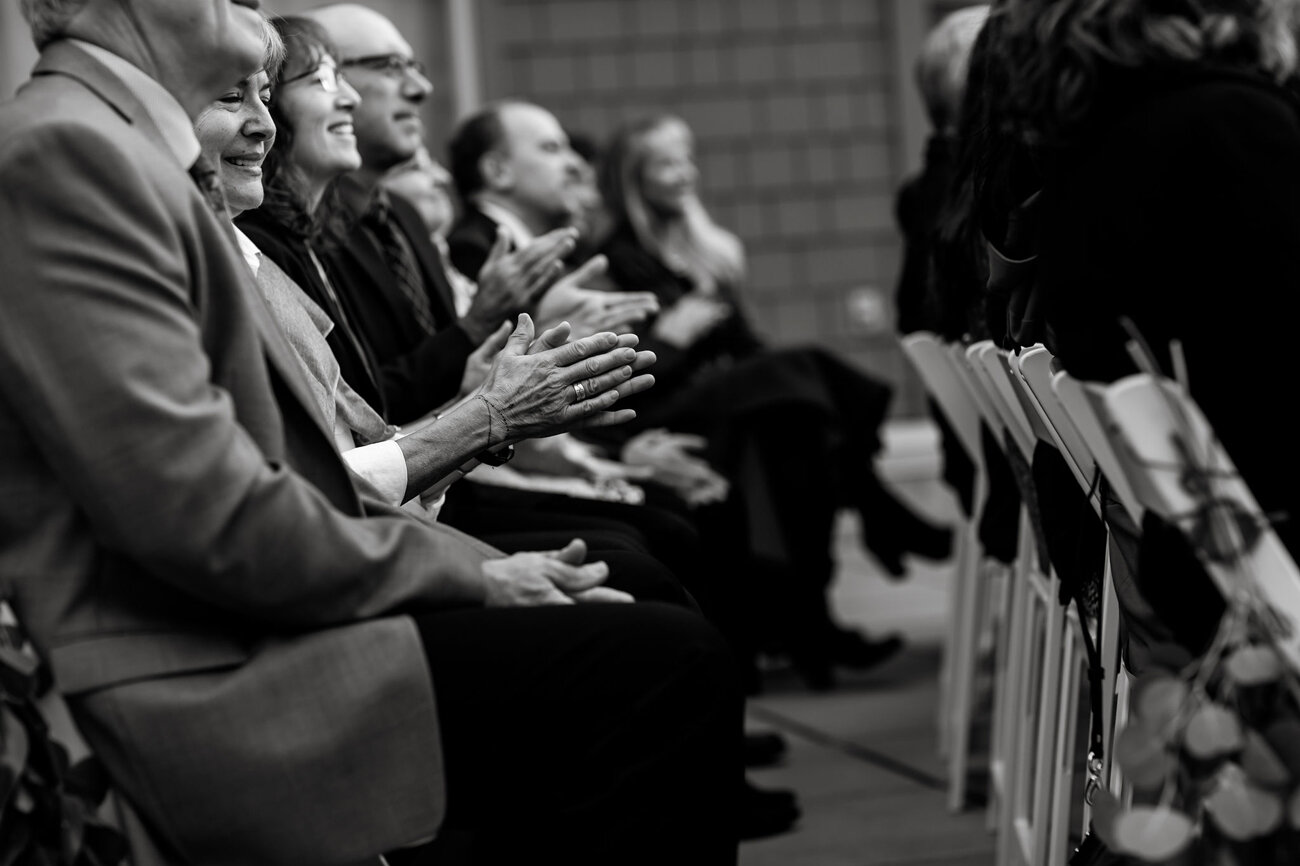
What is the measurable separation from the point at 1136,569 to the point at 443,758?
737mm

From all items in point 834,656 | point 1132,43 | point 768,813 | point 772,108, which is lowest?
point 834,656

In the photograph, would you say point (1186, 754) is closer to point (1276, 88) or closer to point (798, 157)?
point (1276, 88)

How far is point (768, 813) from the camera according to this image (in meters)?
3.56

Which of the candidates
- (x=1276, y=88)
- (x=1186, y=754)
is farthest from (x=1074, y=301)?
(x=1186, y=754)

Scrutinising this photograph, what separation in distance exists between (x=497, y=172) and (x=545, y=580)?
10.2 ft

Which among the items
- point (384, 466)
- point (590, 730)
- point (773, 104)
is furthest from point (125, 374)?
point (773, 104)

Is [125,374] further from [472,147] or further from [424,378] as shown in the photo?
[472,147]

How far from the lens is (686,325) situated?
5.31 m

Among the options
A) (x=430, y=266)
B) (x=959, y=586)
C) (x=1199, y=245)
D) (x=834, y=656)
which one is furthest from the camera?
(x=834, y=656)

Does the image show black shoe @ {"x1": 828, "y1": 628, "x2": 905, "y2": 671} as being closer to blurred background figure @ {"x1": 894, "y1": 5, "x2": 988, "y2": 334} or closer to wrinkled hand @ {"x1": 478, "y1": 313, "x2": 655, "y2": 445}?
blurred background figure @ {"x1": 894, "y1": 5, "x2": 988, "y2": 334}

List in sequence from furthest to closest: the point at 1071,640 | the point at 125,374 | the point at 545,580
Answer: the point at 1071,640, the point at 545,580, the point at 125,374

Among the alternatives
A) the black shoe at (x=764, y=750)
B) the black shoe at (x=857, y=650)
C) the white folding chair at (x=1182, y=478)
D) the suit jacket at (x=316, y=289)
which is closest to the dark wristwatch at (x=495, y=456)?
the suit jacket at (x=316, y=289)

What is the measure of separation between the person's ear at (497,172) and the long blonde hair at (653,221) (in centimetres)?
106

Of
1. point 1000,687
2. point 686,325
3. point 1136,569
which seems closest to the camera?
point 1136,569
